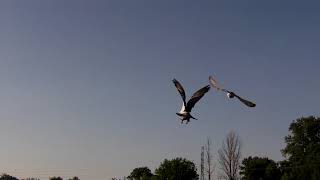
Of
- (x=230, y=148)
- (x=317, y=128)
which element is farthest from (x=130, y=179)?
(x=230, y=148)

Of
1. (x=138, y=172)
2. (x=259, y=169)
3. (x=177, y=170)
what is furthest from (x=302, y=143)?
(x=138, y=172)

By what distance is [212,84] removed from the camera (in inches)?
722

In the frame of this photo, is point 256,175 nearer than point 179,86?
No

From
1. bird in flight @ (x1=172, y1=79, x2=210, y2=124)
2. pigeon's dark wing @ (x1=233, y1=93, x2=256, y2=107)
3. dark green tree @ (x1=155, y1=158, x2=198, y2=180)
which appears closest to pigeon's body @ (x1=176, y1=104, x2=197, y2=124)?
bird in flight @ (x1=172, y1=79, x2=210, y2=124)

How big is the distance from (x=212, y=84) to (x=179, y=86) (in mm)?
1801

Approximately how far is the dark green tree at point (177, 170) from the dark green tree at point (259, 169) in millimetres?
9653

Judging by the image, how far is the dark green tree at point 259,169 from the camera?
99.8 m

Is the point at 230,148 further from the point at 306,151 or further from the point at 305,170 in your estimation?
the point at 306,151

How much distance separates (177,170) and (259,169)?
15250 millimetres

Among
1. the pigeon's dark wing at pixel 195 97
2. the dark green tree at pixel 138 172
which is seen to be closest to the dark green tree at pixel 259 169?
the dark green tree at pixel 138 172

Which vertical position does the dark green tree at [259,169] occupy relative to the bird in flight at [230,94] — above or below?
above

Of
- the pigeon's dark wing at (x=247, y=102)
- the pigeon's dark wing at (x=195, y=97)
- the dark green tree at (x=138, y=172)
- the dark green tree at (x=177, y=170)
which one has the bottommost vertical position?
the pigeon's dark wing at (x=247, y=102)

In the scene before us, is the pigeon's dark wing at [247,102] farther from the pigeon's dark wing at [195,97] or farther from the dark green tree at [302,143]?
the dark green tree at [302,143]

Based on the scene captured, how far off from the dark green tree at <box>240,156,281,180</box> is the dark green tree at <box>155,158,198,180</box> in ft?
31.7
